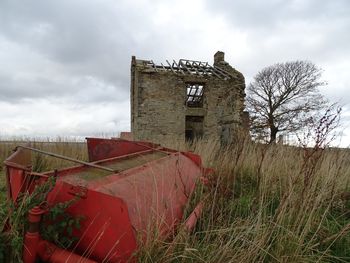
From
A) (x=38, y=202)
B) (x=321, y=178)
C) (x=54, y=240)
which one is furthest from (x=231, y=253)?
(x=321, y=178)

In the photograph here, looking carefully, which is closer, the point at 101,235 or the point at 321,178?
the point at 101,235

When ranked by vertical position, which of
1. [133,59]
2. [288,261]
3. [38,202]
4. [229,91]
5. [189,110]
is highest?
[133,59]

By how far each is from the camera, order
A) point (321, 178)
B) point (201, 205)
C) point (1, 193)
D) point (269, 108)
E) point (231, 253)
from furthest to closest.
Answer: point (269, 108), point (1, 193), point (321, 178), point (201, 205), point (231, 253)

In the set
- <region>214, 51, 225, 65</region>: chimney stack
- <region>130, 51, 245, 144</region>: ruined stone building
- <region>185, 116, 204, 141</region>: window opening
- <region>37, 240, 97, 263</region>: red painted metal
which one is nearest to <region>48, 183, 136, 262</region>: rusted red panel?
<region>37, 240, 97, 263</region>: red painted metal

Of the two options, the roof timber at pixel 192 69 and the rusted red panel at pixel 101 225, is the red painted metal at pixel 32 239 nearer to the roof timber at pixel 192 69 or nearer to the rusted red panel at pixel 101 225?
the rusted red panel at pixel 101 225

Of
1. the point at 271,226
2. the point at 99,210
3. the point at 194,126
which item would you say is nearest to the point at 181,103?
the point at 194,126

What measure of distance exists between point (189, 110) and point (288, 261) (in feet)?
47.7

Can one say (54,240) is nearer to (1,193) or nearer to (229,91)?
(1,193)

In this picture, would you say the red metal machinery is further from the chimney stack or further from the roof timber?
the chimney stack

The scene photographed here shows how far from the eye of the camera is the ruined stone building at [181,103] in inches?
603

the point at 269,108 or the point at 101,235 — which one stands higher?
the point at 269,108

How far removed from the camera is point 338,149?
4.77 metres

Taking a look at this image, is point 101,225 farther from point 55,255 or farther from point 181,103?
point 181,103

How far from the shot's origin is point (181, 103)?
634 inches
